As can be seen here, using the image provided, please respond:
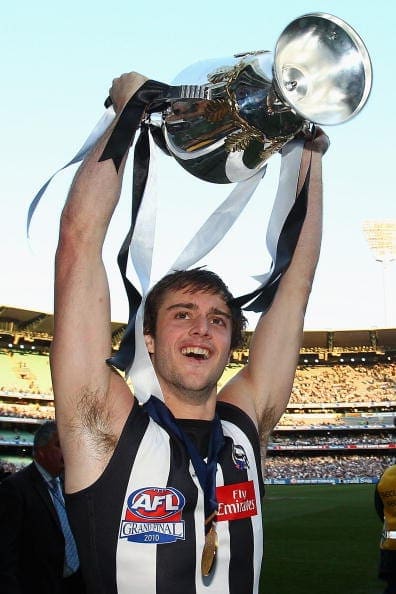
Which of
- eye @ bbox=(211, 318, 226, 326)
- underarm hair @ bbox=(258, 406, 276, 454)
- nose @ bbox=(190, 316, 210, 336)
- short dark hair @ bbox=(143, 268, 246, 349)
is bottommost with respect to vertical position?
underarm hair @ bbox=(258, 406, 276, 454)

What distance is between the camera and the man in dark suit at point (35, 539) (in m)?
3.62

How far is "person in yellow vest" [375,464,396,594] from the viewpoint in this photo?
5.79 meters

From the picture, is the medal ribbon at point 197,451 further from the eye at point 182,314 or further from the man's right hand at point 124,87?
the man's right hand at point 124,87

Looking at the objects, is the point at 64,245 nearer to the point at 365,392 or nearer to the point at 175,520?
the point at 175,520

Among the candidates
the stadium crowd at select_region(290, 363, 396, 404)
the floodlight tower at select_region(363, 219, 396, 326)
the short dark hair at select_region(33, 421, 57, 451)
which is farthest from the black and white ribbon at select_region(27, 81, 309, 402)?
A: the floodlight tower at select_region(363, 219, 396, 326)

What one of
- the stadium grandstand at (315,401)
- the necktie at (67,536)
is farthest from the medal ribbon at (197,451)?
the stadium grandstand at (315,401)

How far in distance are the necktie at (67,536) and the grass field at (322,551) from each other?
5090 mm

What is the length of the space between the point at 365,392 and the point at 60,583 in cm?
4675

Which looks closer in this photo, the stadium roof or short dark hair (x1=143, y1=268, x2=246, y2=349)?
short dark hair (x1=143, y1=268, x2=246, y2=349)

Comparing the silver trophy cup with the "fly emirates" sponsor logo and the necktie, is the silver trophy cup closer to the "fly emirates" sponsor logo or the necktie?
the "fly emirates" sponsor logo

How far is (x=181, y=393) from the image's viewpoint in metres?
2.39

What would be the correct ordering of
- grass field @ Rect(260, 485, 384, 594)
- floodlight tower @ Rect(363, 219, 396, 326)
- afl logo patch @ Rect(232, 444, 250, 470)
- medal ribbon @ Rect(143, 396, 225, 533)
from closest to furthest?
medal ribbon @ Rect(143, 396, 225, 533) → afl logo patch @ Rect(232, 444, 250, 470) → grass field @ Rect(260, 485, 384, 594) → floodlight tower @ Rect(363, 219, 396, 326)

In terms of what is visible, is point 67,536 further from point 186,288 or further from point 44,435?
point 186,288

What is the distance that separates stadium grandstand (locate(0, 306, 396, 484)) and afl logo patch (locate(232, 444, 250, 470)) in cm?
3679
